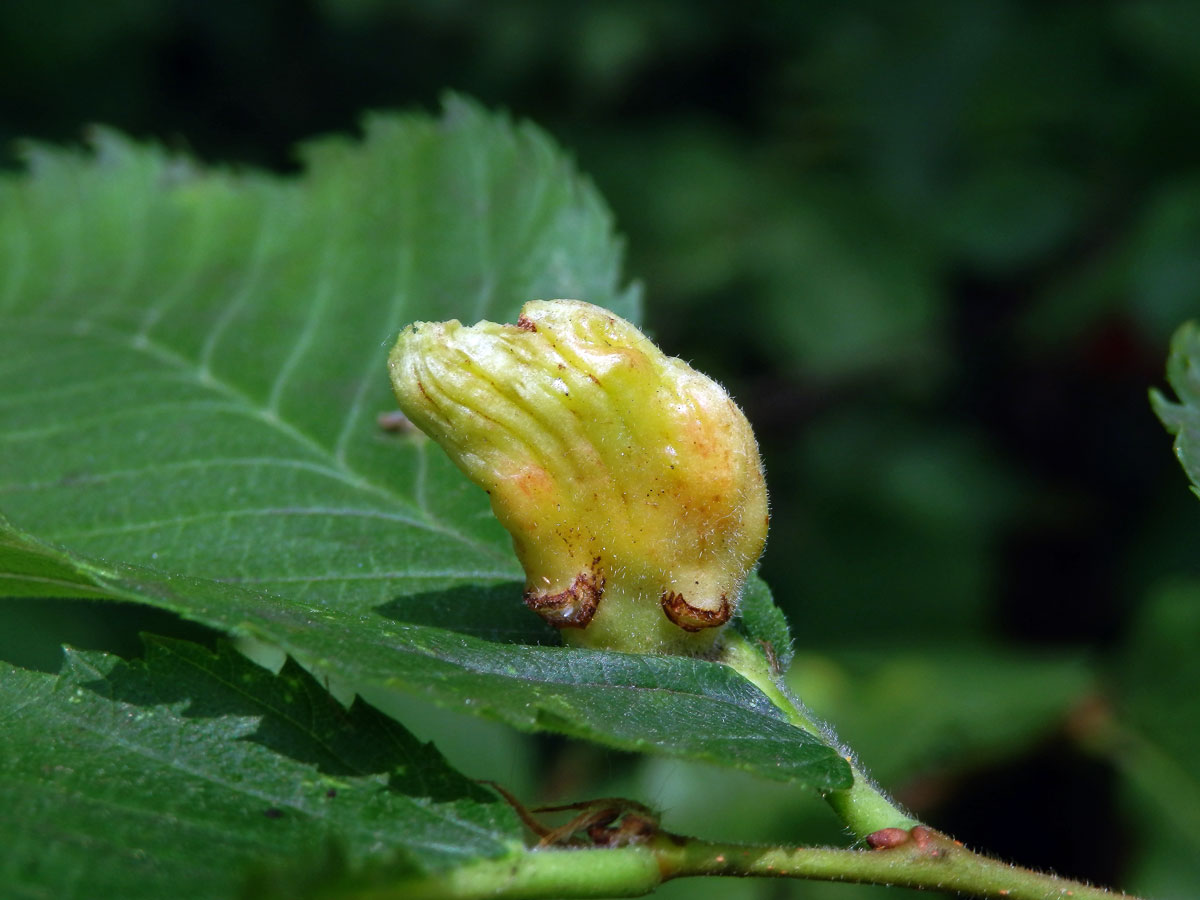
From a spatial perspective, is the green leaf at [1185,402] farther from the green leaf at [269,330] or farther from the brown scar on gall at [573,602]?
the green leaf at [269,330]

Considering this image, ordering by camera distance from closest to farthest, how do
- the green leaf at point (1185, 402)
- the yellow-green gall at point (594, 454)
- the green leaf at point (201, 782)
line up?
the green leaf at point (201, 782) → the yellow-green gall at point (594, 454) → the green leaf at point (1185, 402)

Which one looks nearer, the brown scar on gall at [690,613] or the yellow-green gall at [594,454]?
the yellow-green gall at [594,454]

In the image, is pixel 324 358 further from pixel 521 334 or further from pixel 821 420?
pixel 821 420

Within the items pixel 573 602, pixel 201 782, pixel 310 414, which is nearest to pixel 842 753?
pixel 573 602

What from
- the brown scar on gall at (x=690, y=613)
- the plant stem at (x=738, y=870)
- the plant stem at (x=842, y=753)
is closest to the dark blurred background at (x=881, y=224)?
the plant stem at (x=842, y=753)

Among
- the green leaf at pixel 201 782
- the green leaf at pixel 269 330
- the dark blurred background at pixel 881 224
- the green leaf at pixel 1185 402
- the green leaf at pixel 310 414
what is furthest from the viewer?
the dark blurred background at pixel 881 224

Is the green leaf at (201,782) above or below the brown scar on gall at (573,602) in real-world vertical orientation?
below

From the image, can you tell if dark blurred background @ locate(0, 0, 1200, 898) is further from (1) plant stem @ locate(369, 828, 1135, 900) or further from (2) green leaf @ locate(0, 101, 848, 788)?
(1) plant stem @ locate(369, 828, 1135, 900)
